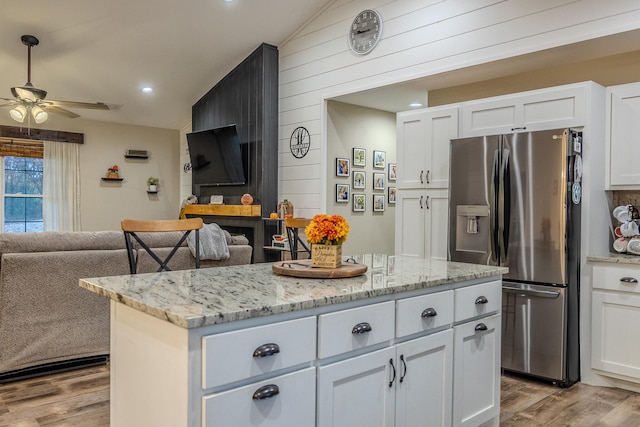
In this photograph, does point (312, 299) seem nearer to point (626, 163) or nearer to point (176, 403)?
point (176, 403)

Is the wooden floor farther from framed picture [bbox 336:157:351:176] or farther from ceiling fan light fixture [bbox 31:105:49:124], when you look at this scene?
ceiling fan light fixture [bbox 31:105:49:124]

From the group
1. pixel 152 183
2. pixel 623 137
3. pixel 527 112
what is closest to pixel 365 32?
pixel 527 112

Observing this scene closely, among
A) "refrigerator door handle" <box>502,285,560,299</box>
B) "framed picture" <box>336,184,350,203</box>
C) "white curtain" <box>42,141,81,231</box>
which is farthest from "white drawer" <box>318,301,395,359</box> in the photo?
"white curtain" <box>42,141,81,231</box>

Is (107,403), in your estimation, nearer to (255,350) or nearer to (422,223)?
(255,350)

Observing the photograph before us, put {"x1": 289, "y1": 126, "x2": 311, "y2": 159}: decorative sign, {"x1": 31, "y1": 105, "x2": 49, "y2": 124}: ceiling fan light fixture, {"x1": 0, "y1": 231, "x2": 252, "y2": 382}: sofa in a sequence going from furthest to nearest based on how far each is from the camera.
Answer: {"x1": 289, "y1": 126, "x2": 311, "y2": 159}: decorative sign, {"x1": 31, "y1": 105, "x2": 49, "y2": 124}: ceiling fan light fixture, {"x1": 0, "y1": 231, "x2": 252, "y2": 382}: sofa

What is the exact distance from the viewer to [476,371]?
92.7 inches

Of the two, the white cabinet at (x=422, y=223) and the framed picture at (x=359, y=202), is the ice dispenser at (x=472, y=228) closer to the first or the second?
the white cabinet at (x=422, y=223)

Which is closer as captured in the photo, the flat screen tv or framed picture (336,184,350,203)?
framed picture (336,184,350,203)

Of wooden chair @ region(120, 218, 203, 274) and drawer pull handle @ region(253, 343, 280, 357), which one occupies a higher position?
wooden chair @ region(120, 218, 203, 274)

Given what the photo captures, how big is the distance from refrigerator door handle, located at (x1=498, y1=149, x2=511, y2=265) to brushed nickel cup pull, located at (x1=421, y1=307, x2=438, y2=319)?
180 centimetres

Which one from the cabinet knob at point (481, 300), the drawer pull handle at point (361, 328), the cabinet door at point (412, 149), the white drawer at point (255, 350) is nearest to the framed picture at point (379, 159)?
the cabinet door at point (412, 149)

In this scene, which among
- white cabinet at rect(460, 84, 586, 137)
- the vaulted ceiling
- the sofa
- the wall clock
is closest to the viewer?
the sofa

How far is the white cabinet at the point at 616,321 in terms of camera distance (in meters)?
3.29

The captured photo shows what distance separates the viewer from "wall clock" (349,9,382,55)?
495 centimetres
